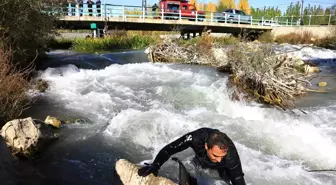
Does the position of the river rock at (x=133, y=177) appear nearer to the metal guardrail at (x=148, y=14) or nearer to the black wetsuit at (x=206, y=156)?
the black wetsuit at (x=206, y=156)

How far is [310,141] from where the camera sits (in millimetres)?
6930

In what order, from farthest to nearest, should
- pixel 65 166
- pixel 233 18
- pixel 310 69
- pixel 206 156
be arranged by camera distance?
pixel 233 18, pixel 310 69, pixel 65 166, pixel 206 156

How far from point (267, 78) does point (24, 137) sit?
6.82m

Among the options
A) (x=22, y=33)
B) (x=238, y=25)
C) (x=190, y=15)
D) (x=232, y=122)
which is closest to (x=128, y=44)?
(x=190, y=15)

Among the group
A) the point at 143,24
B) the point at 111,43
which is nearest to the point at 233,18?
the point at 143,24

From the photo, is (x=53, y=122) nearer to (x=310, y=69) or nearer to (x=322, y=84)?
(x=322, y=84)

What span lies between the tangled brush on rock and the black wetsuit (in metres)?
5.86

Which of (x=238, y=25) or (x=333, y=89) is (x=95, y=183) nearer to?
(x=333, y=89)

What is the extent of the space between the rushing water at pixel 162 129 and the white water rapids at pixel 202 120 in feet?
0.06

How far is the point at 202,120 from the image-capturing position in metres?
8.07

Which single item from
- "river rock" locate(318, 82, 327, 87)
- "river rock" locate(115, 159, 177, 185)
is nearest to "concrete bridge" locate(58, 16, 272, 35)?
"river rock" locate(318, 82, 327, 87)

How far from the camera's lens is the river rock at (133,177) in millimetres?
4570

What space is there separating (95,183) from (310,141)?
14.9 ft

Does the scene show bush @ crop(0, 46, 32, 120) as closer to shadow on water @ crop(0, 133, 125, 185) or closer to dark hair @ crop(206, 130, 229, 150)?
shadow on water @ crop(0, 133, 125, 185)
